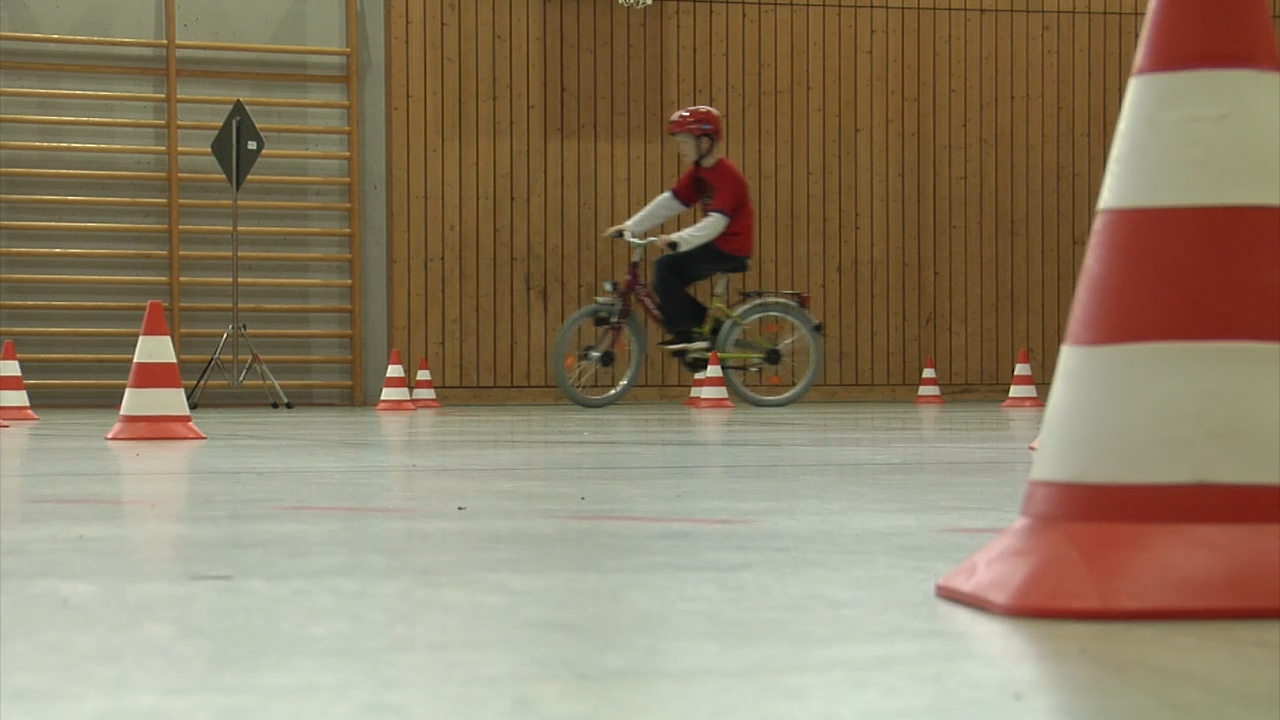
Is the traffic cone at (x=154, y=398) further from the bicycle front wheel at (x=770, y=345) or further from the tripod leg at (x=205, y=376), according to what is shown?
the tripod leg at (x=205, y=376)

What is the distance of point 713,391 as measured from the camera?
903 centimetres

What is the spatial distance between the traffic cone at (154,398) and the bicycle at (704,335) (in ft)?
8.22

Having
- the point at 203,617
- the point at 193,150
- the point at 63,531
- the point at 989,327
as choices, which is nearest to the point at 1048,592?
the point at 203,617

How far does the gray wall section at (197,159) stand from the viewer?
10.5m

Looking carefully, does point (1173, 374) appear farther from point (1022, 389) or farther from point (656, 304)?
point (1022, 389)

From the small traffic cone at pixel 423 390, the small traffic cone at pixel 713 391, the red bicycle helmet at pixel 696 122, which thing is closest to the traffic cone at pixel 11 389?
the small traffic cone at pixel 423 390

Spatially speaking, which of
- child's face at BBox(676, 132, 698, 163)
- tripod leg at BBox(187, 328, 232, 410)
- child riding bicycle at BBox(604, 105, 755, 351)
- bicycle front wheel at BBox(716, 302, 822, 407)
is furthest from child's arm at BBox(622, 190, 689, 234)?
tripod leg at BBox(187, 328, 232, 410)

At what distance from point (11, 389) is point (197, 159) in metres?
3.38

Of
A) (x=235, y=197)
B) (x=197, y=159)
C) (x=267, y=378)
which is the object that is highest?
(x=197, y=159)

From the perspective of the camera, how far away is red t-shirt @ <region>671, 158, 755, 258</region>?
759cm

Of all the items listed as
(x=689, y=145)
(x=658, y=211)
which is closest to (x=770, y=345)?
(x=658, y=211)

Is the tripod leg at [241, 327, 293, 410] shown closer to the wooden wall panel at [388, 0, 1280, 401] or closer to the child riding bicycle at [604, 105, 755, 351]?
the wooden wall panel at [388, 0, 1280, 401]

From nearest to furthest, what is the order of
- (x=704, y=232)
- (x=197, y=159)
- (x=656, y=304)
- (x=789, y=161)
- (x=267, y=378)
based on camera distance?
(x=704, y=232), (x=656, y=304), (x=267, y=378), (x=197, y=159), (x=789, y=161)

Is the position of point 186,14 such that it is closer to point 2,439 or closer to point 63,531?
point 2,439
